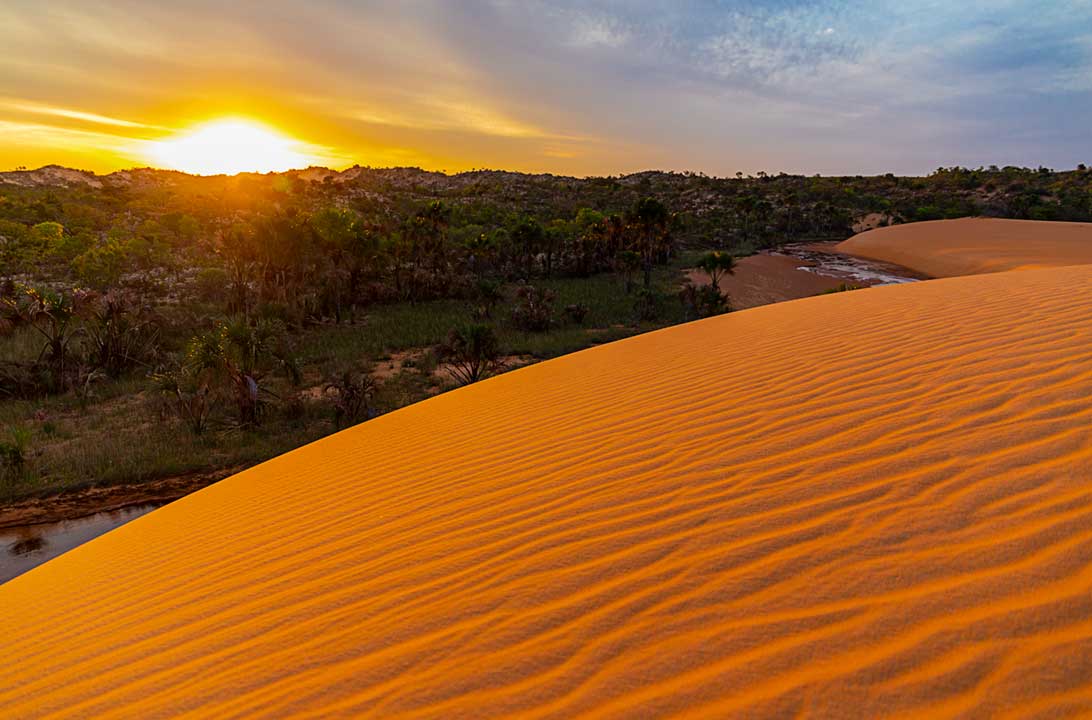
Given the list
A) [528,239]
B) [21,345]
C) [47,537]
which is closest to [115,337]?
[21,345]

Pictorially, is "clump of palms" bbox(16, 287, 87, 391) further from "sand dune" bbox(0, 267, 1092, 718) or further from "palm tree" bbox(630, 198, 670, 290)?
"palm tree" bbox(630, 198, 670, 290)

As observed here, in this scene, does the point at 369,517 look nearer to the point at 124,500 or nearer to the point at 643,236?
the point at 124,500

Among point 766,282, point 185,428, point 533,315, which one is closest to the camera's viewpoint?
point 185,428

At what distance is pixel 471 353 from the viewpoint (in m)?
12.1

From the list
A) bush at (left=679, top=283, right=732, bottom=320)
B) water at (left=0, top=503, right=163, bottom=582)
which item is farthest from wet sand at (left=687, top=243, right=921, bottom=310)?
water at (left=0, top=503, right=163, bottom=582)

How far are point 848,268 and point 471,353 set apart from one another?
2498 centimetres

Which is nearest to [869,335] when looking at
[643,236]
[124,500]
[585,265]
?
[124,500]

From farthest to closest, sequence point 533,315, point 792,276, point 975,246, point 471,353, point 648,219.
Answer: point 975,246 < point 792,276 < point 648,219 < point 533,315 < point 471,353

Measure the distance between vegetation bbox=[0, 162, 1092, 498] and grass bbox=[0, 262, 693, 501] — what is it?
4 cm

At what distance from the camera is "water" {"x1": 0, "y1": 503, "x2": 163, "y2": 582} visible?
615 centimetres

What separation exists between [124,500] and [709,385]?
7.97 meters

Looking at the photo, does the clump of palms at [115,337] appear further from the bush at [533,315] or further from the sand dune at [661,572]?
the sand dune at [661,572]

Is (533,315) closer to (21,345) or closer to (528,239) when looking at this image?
(528,239)

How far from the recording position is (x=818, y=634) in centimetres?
182
